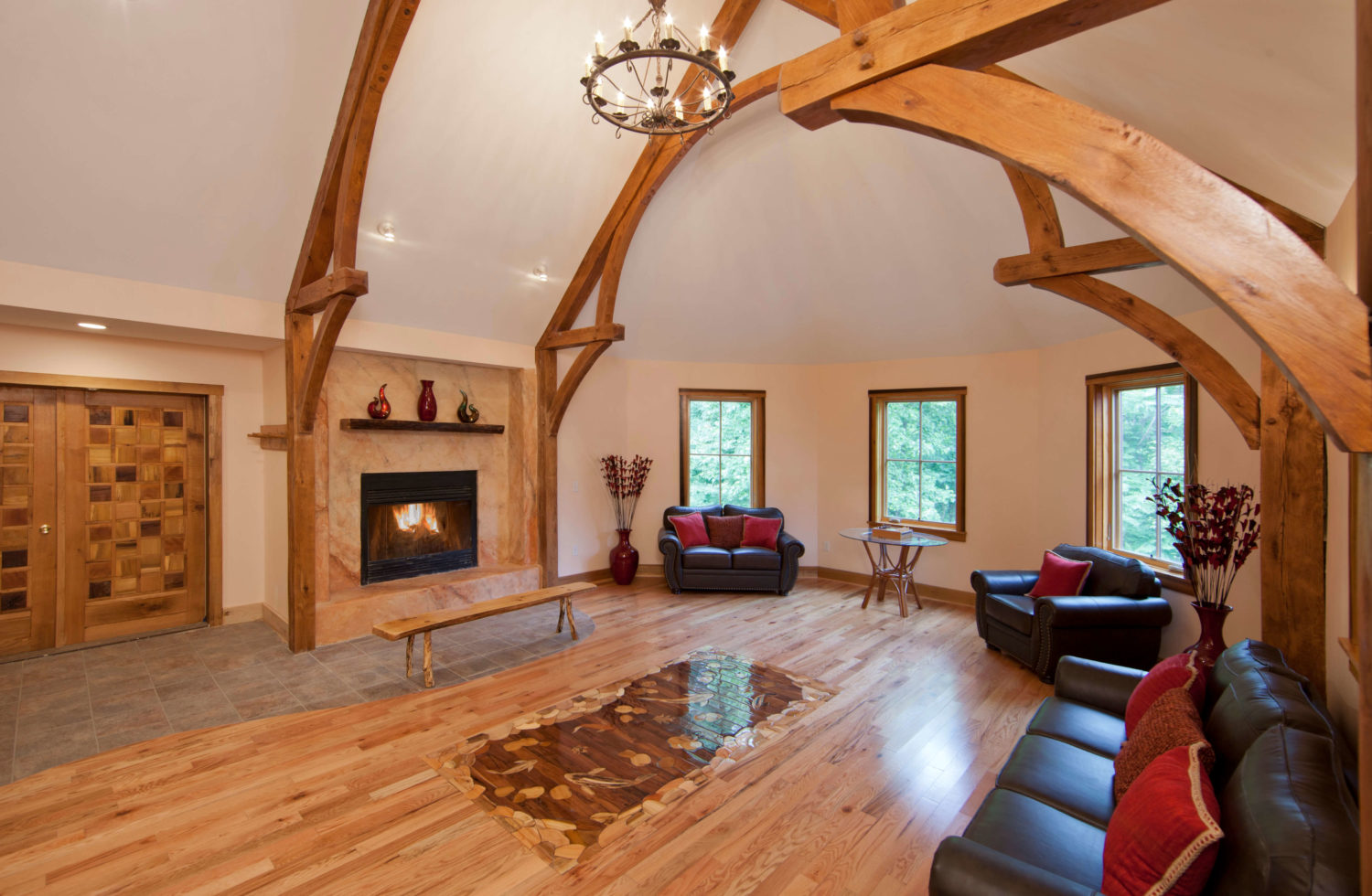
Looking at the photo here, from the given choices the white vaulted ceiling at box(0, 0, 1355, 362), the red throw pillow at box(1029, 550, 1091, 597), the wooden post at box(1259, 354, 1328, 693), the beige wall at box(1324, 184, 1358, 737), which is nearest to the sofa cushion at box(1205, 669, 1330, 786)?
the beige wall at box(1324, 184, 1358, 737)

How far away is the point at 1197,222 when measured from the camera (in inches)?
Answer: 49.4

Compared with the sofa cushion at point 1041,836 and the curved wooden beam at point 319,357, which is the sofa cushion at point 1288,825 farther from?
the curved wooden beam at point 319,357

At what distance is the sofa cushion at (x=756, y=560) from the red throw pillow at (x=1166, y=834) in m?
4.63

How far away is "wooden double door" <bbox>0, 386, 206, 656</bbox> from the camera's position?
437 cm

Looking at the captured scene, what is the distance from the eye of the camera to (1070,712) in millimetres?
2646

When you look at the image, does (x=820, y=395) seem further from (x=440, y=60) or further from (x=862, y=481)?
(x=440, y=60)

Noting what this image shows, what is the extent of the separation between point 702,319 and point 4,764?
5814mm

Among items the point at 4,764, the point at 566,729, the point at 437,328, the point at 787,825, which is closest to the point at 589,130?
the point at 437,328

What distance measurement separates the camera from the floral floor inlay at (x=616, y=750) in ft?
8.52

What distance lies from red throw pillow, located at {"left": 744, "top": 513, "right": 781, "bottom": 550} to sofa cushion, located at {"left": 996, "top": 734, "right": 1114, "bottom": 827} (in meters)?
4.13

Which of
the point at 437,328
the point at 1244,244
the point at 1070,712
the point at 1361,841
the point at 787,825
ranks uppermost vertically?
the point at 437,328

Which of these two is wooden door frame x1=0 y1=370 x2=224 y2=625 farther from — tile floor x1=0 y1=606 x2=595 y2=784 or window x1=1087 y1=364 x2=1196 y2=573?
window x1=1087 y1=364 x2=1196 y2=573

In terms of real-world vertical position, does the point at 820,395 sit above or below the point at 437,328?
below

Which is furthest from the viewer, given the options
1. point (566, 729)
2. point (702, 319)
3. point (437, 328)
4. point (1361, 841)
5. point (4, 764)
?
point (702, 319)
